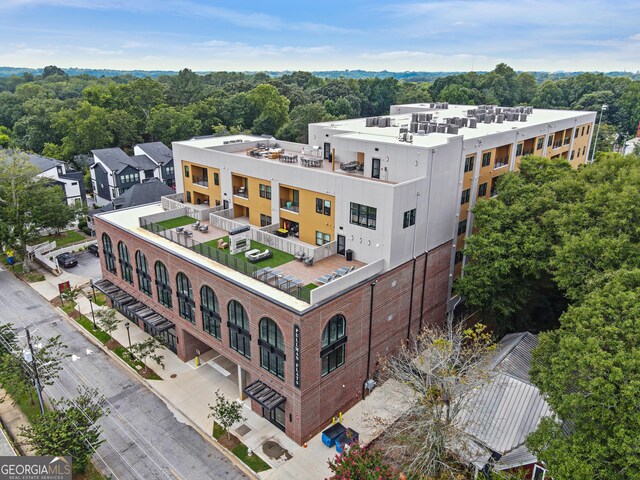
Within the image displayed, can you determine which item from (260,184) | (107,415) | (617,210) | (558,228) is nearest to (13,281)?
(107,415)

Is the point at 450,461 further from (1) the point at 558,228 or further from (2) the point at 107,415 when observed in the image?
(2) the point at 107,415

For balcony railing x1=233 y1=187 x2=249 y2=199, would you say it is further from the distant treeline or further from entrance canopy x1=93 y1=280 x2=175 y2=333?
the distant treeline

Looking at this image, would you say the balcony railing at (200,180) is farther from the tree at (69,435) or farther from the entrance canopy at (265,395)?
the tree at (69,435)

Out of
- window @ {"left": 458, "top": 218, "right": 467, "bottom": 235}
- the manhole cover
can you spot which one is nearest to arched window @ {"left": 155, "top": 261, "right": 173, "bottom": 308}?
the manhole cover

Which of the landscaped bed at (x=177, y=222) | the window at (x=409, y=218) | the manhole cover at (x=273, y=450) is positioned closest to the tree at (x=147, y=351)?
the landscaped bed at (x=177, y=222)

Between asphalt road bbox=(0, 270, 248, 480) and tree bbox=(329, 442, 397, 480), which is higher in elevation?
tree bbox=(329, 442, 397, 480)
